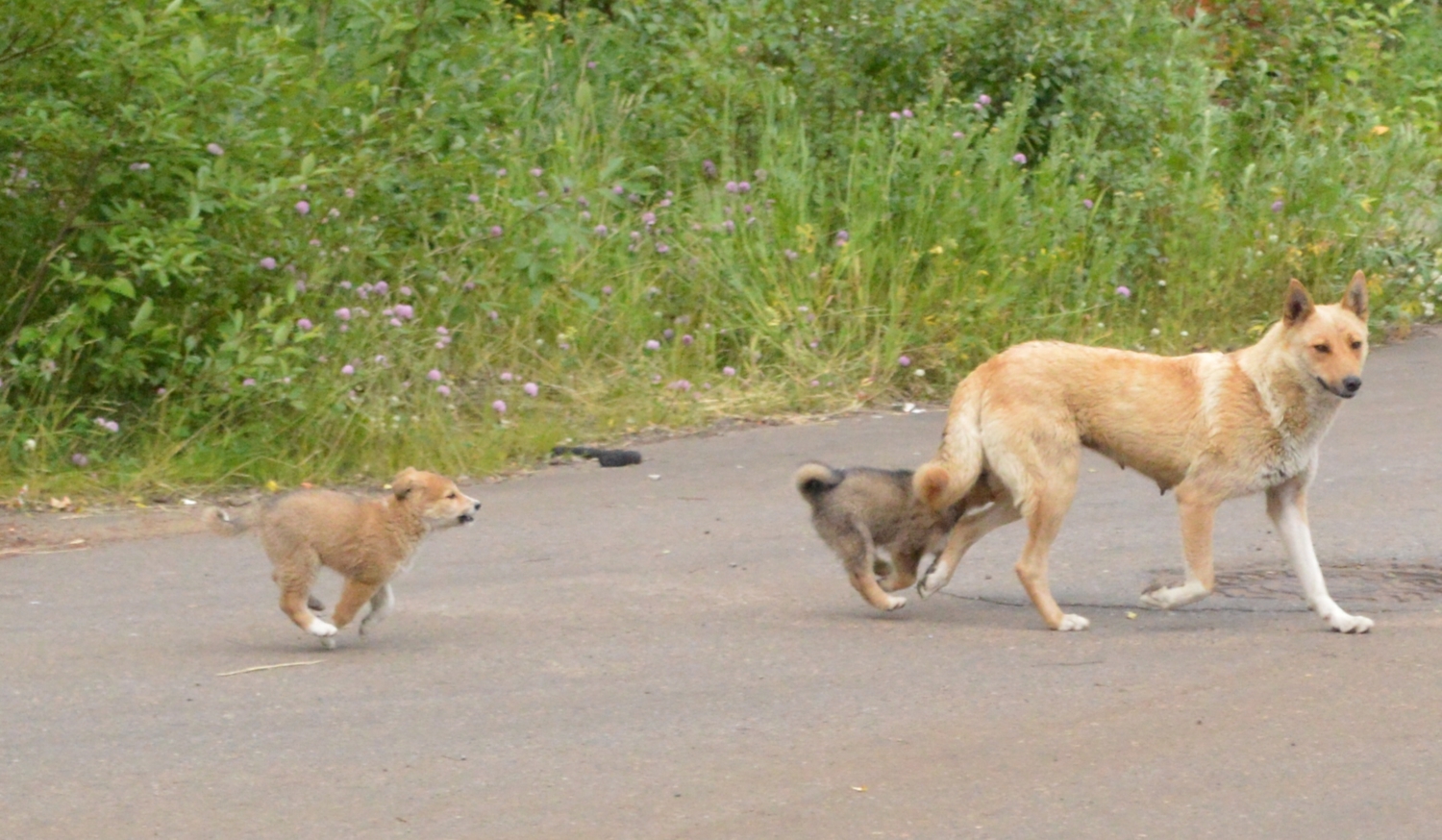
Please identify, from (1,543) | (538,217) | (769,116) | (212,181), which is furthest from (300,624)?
(769,116)

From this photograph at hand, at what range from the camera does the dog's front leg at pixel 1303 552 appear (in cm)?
682

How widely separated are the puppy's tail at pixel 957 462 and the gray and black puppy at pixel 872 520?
0.17 meters

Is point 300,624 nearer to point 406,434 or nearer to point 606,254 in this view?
point 406,434

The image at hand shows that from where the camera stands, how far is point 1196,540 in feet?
22.5

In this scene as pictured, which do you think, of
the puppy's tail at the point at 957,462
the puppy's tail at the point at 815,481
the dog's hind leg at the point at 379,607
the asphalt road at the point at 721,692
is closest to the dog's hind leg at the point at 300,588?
the asphalt road at the point at 721,692

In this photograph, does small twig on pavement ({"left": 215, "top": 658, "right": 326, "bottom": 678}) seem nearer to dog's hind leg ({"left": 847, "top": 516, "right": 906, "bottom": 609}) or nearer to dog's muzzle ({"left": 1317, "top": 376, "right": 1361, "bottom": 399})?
dog's hind leg ({"left": 847, "top": 516, "right": 906, "bottom": 609})

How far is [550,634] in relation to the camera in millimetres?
6973

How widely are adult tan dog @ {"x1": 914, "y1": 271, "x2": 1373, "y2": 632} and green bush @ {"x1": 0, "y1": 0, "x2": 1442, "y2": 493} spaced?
3525mm

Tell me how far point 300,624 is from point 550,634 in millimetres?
911

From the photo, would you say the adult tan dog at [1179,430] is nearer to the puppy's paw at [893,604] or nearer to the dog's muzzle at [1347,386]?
the dog's muzzle at [1347,386]

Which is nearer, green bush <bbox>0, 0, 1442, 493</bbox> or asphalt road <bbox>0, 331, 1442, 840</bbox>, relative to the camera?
asphalt road <bbox>0, 331, 1442, 840</bbox>

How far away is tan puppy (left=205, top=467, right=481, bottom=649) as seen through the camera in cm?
668

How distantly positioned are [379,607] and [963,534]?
7.42 feet

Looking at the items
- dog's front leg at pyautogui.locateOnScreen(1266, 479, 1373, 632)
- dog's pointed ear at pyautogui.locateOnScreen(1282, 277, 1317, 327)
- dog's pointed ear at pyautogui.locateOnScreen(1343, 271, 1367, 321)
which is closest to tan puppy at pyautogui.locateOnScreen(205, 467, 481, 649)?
dog's front leg at pyautogui.locateOnScreen(1266, 479, 1373, 632)
